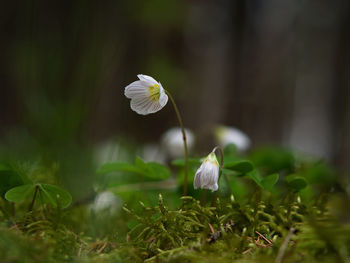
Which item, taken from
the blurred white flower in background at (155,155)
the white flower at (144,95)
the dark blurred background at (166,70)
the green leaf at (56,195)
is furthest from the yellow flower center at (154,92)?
the blurred white flower in background at (155,155)

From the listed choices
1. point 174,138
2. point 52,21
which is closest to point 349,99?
point 52,21

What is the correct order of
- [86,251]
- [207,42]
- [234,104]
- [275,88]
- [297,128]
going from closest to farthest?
[86,251]
[234,104]
[207,42]
[275,88]
[297,128]

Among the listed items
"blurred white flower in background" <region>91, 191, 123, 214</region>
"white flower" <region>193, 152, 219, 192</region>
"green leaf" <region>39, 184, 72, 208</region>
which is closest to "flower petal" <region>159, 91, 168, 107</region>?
"white flower" <region>193, 152, 219, 192</region>

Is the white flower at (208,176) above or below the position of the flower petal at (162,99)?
below

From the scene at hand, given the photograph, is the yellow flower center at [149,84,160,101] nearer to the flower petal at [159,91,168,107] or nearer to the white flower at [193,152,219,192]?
the flower petal at [159,91,168,107]

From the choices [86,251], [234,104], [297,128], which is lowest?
[297,128]

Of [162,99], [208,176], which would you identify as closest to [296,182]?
[208,176]

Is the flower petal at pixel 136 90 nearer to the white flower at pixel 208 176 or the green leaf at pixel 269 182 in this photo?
the white flower at pixel 208 176

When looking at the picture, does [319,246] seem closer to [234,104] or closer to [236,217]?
[236,217]
